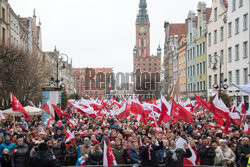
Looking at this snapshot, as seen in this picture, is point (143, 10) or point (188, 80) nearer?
point (188, 80)

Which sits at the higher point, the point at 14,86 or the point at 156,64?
the point at 156,64

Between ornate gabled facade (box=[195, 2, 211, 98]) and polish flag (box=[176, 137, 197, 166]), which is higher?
ornate gabled facade (box=[195, 2, 211, 98])

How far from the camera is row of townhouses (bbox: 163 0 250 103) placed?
40.6 metres

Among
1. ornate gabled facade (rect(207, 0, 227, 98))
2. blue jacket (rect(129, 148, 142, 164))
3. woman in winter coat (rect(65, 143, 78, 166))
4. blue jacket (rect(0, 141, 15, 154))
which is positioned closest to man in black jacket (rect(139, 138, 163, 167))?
blue jacket (rect(129, 148, 142, 164))

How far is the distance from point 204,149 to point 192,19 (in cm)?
5396

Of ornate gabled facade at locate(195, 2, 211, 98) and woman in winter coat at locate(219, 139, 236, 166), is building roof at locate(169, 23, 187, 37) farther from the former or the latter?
woman in winter coat at locate(219, 139, 236, 166)

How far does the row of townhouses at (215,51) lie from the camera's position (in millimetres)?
40594

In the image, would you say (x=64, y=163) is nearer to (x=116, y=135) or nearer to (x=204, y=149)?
(x=116, y=135)

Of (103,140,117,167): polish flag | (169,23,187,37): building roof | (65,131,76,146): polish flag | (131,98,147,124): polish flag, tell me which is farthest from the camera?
(169,23,187,37): building roof

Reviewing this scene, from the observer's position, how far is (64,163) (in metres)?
11.3

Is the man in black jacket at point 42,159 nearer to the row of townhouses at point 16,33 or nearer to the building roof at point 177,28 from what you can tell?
the row of townhouses at point 16,33

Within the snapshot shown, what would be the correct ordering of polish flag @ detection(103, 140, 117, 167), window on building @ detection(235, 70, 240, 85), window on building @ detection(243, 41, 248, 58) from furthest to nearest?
window on building @ detection(235, 70, 240, 85) < window on building @ detection(243, 41, 248, 58) < polish flag @ detection(103, 140, 117, 167)

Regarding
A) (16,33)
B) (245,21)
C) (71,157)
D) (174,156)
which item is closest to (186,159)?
(174,156)

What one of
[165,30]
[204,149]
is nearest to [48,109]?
[204,149]
